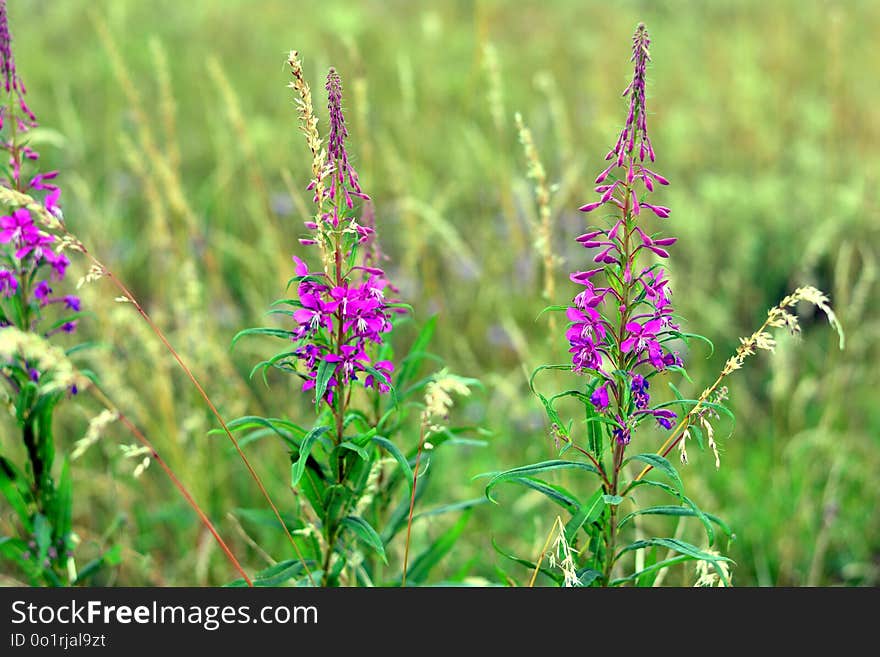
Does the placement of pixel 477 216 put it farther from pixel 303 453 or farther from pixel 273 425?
pixel 303 453

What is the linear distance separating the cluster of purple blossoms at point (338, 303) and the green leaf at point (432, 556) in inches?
25.5

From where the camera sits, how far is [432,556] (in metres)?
2.25

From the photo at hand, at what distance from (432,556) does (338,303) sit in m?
0.86

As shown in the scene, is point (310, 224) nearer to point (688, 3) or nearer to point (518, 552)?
point (518, 552)

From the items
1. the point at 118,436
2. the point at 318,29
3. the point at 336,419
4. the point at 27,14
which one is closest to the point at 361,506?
the point at 336,419

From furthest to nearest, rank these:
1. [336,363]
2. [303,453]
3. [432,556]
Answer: [432,556] → [336,363] → [303,453]

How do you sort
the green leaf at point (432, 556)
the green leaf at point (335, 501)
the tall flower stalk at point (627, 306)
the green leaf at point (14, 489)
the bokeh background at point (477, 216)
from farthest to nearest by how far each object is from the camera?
the bokeh background at point (477, 216), the green leaf at point (432, 556), the green leaf at point (14, 489), the green leaf at point (335, 501), the tall flower stalk at point (627, 306)

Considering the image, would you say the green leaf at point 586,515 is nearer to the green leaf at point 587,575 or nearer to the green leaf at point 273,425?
the green leaf at point 587,575

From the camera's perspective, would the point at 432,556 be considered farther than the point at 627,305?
Yes

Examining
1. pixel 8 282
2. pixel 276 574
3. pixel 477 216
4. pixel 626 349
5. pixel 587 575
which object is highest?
pixel 477 216

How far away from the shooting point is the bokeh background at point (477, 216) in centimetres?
322

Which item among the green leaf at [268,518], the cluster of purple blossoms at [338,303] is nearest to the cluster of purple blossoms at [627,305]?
the cluster of purple blossoms at [338,303]

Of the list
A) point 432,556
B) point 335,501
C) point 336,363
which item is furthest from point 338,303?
point 432,556

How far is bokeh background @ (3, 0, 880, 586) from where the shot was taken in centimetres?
322
